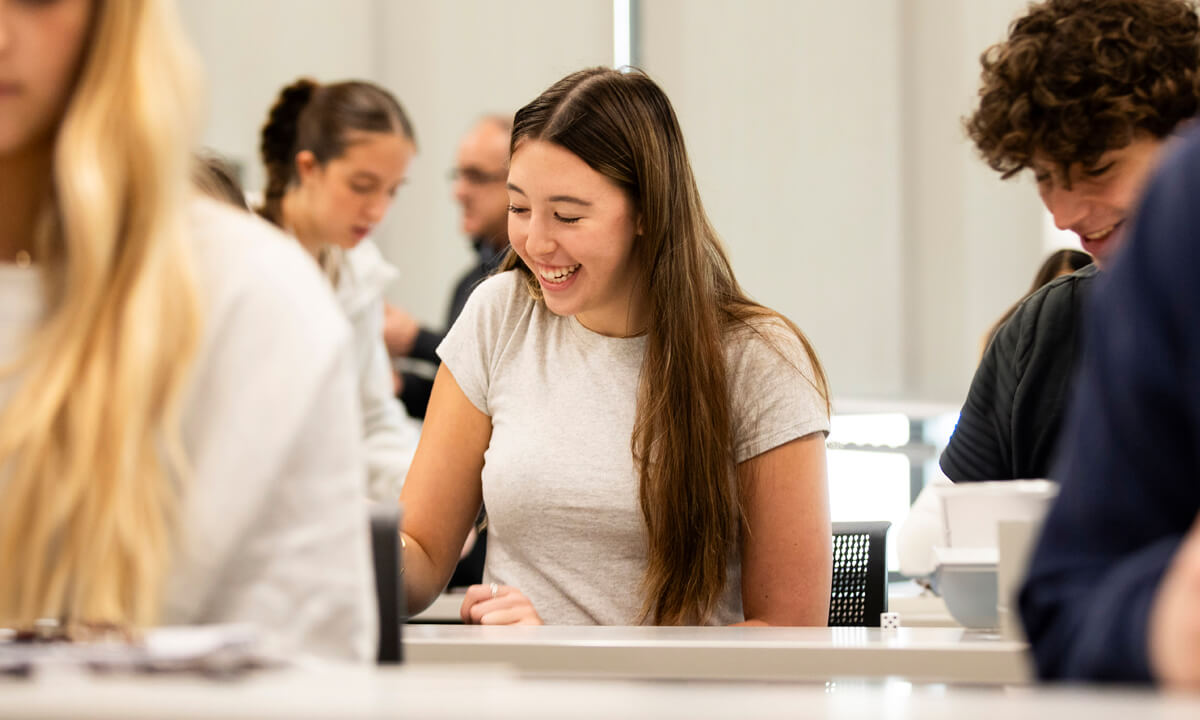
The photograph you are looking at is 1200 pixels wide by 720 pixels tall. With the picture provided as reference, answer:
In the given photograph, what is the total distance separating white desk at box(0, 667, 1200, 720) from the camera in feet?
2.13

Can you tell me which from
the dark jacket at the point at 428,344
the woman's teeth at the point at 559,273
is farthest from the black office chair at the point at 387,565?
the dark jacket at the point at 428,344

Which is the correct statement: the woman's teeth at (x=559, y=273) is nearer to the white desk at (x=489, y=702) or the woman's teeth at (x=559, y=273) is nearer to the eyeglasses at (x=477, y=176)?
the white desk at (x=489, y=702)

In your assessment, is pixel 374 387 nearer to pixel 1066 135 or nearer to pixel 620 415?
pixel 620 415

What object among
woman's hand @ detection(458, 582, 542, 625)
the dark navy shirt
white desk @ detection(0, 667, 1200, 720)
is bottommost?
woman's hand @ detection(458, 582, 542, 625)

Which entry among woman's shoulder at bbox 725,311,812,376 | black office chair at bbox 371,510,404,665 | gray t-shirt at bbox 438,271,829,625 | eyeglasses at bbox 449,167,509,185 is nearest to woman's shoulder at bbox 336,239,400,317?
eyeglasses at bbox 449,167,509,185

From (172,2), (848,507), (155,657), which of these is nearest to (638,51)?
(848,507)

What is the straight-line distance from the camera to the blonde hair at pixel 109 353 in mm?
939

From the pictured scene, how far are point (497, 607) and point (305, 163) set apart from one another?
5.20 feet

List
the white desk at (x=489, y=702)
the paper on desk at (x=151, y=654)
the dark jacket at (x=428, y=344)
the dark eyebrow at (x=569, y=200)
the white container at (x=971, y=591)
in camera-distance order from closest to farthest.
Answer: the white desk at (x=489, y=702) → the paper on desk at (x=151, y=654) → the white container at (x=971, y=591) → the dark eyebrow at (x=569, y=200) → the dark jacket at (x=428, y=344)

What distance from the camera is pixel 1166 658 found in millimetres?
725

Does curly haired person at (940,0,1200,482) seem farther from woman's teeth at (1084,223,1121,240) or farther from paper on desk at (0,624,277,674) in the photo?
paper on desk at (0,624,277,674)

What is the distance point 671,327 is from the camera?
2006 millimetres

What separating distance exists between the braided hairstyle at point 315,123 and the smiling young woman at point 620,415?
3.59 feet

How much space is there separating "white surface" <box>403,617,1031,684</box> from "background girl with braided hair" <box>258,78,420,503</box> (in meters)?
1.57
